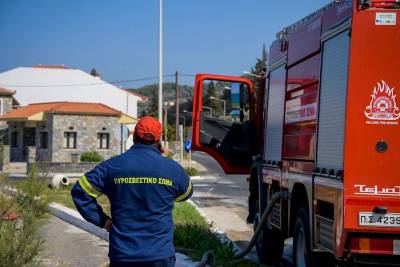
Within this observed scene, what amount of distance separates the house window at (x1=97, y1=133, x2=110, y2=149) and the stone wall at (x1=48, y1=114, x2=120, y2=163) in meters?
0.24

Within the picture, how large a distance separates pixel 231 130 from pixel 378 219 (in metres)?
5.50

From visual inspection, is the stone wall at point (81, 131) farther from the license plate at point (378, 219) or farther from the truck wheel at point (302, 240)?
the license plate at point (378, 219)

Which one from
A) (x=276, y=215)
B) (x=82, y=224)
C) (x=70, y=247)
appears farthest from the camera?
(x=82, y=224)

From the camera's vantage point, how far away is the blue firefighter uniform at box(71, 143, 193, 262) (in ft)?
14.8

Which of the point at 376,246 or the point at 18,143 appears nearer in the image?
the point at 376,246

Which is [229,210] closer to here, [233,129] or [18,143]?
[233,129]

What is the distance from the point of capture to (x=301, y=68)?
27.2 ft

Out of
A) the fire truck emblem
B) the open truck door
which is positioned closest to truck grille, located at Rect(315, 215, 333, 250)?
the fire truck emblem

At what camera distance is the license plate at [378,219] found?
19.7ft

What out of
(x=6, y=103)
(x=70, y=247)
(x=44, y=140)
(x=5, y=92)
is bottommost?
(x=44, y=140)

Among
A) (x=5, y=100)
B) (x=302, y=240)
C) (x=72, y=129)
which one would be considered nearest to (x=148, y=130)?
(x=302, y=240)

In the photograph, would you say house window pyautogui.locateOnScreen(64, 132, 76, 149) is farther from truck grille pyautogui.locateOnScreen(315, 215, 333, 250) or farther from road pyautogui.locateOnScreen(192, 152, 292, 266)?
truck grille pyautogui.locateOnScreen(315, 215, 333, 250)

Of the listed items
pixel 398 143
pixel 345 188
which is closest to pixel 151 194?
pixel 345 188

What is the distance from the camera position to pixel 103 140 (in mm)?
51781
